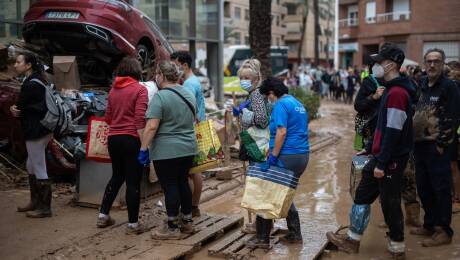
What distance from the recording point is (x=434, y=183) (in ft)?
19.0

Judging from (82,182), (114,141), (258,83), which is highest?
(258,83)

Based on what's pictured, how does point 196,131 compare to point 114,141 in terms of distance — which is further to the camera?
point 196,131

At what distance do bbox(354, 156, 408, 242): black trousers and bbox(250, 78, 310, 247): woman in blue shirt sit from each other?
24.5 inches

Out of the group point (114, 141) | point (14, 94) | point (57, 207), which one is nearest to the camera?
point (114, 141)

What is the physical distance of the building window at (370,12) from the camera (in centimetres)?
4338

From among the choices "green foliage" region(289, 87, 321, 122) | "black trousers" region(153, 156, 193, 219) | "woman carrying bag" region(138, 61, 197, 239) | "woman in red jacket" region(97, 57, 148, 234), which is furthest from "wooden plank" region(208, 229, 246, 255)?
"green foliage" region(289, 87, 321, 122)

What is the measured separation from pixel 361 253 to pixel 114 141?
2674mm

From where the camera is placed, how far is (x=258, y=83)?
596 centimetres

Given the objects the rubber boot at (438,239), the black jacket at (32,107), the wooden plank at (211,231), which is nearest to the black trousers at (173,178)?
the wooden plank at (211,231)

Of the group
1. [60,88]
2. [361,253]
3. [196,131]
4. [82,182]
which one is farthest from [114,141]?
[60,88]

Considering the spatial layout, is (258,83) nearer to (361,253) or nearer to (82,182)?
(361,253)

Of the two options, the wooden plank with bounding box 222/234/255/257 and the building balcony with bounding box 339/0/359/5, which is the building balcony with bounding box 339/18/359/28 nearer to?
the building balcony with bounding box 339/0/359/5

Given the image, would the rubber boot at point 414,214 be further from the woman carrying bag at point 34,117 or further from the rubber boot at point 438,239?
the woman carrying bag at point 34,117

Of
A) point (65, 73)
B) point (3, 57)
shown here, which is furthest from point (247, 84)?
point (3, 57)
